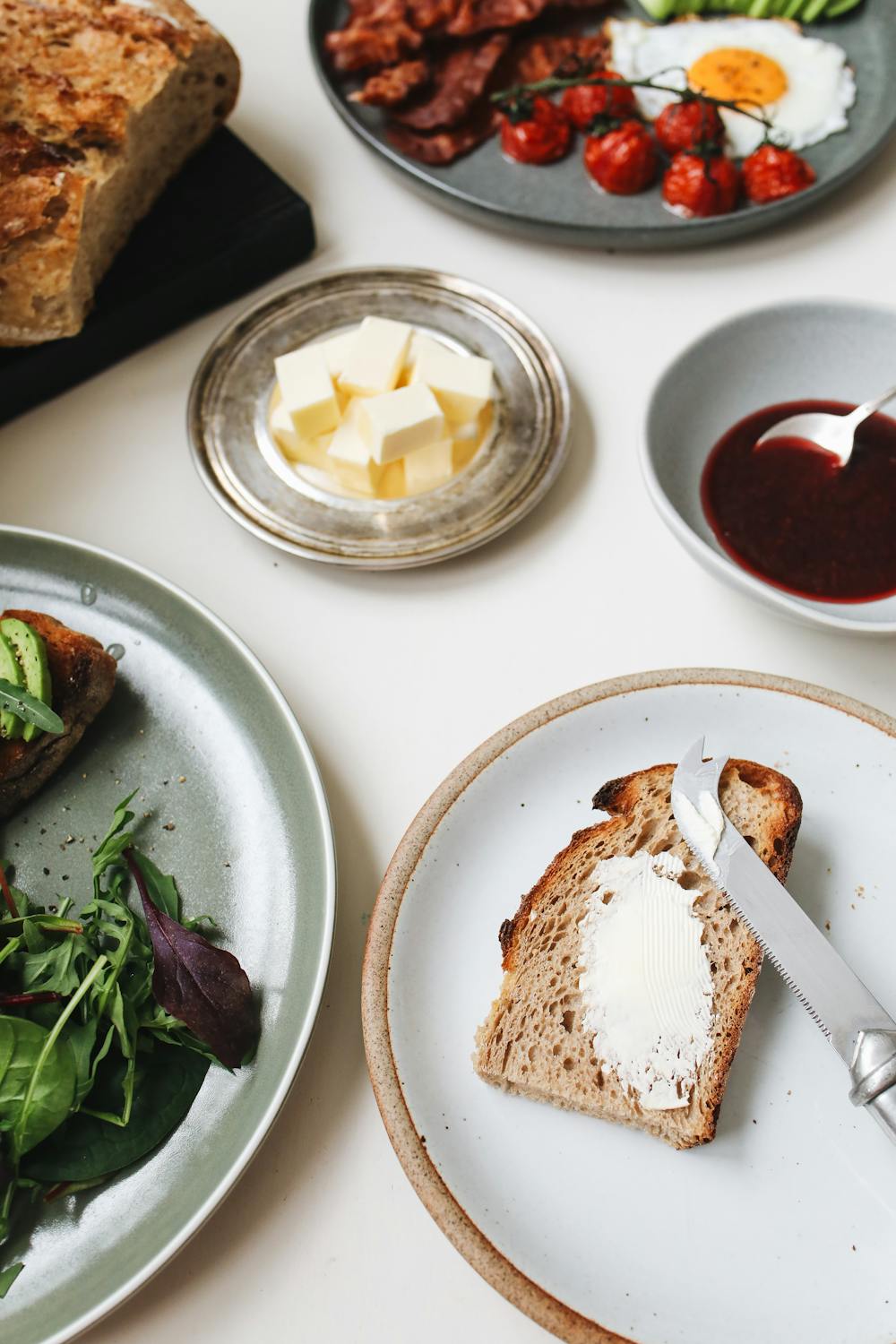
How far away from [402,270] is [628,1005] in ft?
3.97

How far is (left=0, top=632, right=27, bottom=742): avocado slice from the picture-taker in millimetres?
1267

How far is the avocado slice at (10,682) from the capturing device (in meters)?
1.27

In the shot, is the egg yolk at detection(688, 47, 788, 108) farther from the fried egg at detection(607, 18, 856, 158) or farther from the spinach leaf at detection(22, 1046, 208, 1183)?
the spinach leaf at detection(22, 1046, 208, 1183)

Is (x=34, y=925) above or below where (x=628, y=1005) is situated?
below

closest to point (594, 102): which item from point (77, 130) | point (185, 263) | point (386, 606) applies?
point (185, 263)

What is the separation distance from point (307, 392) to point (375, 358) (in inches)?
4.4

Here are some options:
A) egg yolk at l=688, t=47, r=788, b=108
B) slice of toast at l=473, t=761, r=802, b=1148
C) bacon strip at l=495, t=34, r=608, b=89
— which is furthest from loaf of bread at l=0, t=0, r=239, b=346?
slice of toast at l=473, t=761, r=802, b=1148

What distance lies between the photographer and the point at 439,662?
4.87 feet

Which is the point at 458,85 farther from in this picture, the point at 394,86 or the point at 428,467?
the point at 428,467

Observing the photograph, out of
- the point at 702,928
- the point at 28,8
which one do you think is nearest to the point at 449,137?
the point at 28,8

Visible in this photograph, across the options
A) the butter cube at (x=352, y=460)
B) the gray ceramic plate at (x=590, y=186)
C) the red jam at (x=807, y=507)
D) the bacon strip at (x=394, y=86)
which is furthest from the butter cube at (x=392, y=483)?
the bacon strip at (x=394, y=86)

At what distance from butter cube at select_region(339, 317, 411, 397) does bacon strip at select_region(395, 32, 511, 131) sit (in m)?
0.53

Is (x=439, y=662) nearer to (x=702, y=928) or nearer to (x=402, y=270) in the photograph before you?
(x=702, y=928)

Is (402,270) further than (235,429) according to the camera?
Yes
